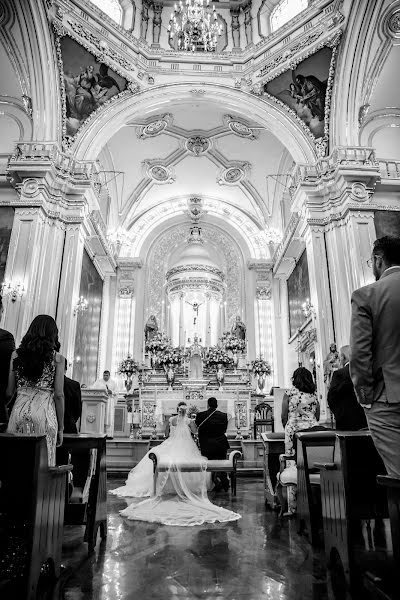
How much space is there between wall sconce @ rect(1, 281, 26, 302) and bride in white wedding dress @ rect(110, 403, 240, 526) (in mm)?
4115

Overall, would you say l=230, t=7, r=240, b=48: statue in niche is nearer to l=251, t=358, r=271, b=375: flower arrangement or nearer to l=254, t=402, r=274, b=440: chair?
l=251, t=358, r=271, b=375: flower arrangement

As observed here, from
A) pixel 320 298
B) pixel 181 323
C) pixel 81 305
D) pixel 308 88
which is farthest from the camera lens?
pixel 181 323

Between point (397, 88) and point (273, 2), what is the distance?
4439 mm

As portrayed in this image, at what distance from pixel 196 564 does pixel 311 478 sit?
136 cm

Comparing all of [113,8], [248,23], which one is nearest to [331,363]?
[248,23]

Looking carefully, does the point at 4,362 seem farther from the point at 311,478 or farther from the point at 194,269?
the point at 194,269

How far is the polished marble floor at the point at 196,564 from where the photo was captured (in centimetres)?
217

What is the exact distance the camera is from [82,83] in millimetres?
10156

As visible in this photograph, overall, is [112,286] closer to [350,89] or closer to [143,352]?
[143,352]

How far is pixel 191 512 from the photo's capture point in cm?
416

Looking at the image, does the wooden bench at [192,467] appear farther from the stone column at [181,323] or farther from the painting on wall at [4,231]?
the stone column at [181,323]

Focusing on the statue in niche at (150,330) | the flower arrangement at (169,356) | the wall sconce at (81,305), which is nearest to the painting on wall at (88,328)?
the wall sconce at (81,305)

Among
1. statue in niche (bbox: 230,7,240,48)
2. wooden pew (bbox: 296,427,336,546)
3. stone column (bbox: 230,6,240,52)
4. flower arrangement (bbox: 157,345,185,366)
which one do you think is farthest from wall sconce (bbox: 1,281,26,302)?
statue in niche (bbox: 230,7,240,48)

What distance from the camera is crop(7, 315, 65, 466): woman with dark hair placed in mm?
2518
